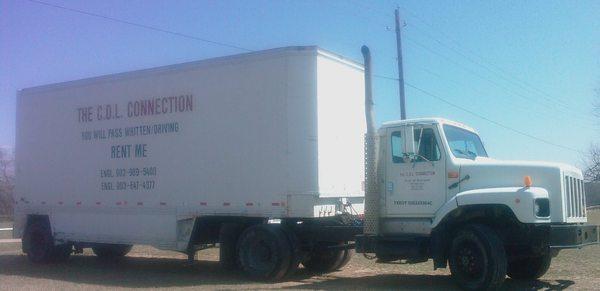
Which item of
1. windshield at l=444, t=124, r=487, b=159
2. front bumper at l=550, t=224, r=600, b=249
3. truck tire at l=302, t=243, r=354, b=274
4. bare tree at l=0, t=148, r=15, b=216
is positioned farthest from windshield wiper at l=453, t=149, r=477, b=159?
bare tree at l=0, t=148, r=15, b=216

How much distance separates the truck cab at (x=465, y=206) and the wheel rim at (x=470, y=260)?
0.02 metres

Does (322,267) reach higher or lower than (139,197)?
lower

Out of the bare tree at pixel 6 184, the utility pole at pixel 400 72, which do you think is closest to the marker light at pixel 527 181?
the utility pole at pixel 400 72

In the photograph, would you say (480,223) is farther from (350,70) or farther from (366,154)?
(350,70)

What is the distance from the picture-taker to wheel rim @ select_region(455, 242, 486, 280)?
10242 millimetres

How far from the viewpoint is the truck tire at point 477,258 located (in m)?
10.0

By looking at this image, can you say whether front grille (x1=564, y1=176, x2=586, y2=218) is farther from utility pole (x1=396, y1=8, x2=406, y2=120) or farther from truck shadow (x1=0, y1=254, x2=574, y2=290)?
utility pole (x1=396, y1=8, x2=406, y2=120)

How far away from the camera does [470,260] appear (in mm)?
10398

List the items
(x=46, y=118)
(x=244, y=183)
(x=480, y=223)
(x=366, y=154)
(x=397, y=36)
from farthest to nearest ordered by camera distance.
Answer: (x=397, y=36), (x=46, y=118), (x=244, y=183), (x=366, y=154), (x=480, y=223)

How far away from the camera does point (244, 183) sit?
12.6 m

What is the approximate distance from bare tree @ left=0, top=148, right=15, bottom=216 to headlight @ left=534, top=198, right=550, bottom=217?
44.8m

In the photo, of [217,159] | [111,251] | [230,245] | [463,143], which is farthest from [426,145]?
[111,251]

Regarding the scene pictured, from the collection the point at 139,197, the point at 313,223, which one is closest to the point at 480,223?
the point at 313,223

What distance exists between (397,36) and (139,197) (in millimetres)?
17003
